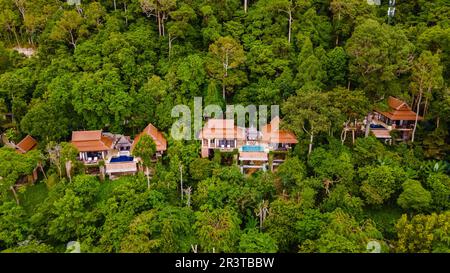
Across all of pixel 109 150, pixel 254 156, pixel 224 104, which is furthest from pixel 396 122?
pixel 109 150

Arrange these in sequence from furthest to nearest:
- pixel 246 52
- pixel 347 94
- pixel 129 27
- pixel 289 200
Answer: pixel 129 27 < pixel 246 52 < pixel 347 94 < pixel 289 200

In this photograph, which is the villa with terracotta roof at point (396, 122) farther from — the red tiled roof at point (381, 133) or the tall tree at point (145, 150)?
the tall tree at point (145, 150)

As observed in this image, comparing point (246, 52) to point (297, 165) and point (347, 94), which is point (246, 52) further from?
point (297, 165)

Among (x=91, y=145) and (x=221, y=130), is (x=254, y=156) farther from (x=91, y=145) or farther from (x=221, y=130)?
(x=91, y=145)

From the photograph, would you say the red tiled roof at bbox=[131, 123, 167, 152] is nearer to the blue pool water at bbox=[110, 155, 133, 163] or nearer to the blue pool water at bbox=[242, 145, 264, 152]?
the blue pool water at bbox=[110, 155, 133, 163]

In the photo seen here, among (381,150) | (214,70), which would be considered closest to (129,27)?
(214,70)

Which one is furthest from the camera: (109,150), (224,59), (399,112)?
(224,59)
